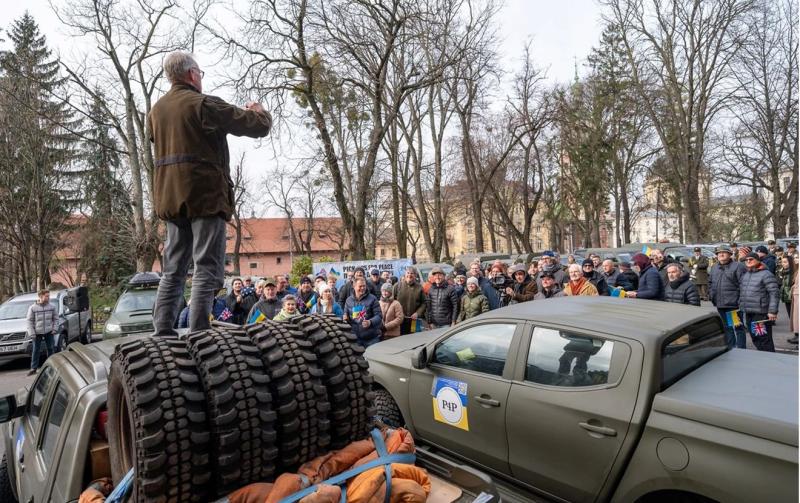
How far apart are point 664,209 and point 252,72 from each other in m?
38.7

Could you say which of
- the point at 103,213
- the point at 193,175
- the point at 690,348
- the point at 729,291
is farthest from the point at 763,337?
the point at 103,213

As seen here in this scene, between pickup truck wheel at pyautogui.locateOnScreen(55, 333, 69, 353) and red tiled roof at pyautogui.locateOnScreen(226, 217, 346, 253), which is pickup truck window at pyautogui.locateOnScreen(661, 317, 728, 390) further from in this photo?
red tiled roof at pyautogui.locateOnScreen(226, 217, 346, 253)

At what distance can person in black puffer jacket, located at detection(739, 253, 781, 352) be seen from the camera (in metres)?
7.50

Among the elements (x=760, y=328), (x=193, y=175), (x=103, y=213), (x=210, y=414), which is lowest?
(x=760, y=328)

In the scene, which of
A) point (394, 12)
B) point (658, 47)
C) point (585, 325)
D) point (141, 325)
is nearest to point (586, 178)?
point (658, 47)

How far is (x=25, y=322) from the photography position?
10.8 m

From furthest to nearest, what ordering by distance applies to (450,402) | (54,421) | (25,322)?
(25,322) < (450,402) < (54,421)

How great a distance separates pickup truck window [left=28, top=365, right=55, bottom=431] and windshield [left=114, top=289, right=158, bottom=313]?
26.3 ft

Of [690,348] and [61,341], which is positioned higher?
[690,348]

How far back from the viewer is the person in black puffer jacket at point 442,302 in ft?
28.5

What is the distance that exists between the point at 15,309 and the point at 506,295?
454 inches

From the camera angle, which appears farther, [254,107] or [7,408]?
[7,408]

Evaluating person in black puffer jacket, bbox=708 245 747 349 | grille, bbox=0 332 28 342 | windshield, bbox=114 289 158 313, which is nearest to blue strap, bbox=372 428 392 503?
person in black puffer jacket, bbox=708 245 747 349

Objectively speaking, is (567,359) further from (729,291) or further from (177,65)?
(729,291)
